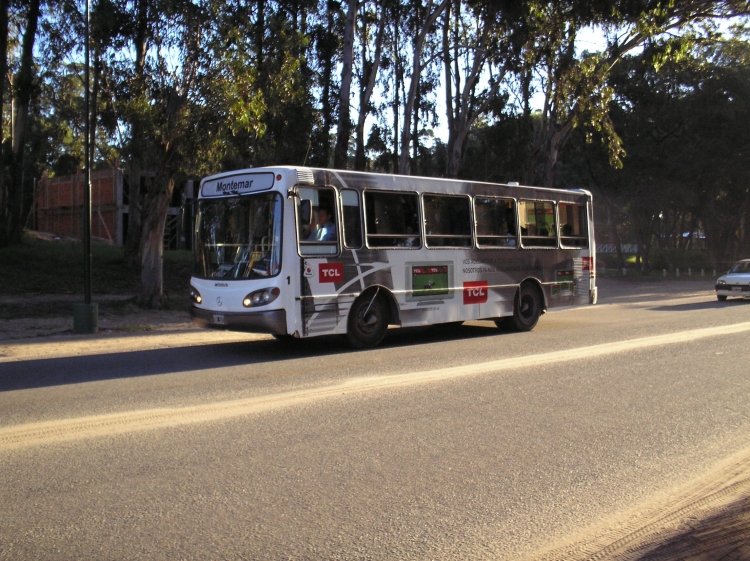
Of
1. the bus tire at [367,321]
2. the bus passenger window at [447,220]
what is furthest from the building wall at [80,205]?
the bus tire at [367,321]

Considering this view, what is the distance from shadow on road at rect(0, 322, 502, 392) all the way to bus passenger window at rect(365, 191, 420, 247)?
6.43 ft

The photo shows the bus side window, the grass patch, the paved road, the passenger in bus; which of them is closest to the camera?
the paved road

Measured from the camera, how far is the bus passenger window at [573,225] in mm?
16109

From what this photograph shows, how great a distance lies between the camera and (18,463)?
575cm

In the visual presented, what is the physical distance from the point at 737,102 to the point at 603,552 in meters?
37.5

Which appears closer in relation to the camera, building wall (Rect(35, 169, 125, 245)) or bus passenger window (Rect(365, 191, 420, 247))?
bus passenger window (Rect(365, 191, 420, 247))

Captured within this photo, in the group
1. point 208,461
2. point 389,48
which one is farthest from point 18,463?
point 389,48

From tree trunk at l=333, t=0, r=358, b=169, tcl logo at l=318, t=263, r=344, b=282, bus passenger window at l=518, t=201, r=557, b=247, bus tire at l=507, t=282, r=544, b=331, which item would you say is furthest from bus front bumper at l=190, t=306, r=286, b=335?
tree trunk at l=333, t=0, r=358, b=169

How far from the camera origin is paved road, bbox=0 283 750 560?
4.42m

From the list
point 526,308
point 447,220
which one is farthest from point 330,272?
point 526,308

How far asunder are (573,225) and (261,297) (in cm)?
853

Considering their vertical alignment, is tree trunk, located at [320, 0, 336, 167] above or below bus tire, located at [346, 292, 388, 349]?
above

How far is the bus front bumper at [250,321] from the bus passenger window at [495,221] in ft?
16.3

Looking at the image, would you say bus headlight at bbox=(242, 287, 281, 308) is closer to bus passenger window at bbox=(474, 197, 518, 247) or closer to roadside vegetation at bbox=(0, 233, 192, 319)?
bus passenger window at bbox=(474, 197, 518, 247)
